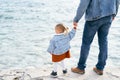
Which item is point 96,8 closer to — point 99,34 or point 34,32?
point 99,34

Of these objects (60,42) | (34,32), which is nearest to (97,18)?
(60,42)

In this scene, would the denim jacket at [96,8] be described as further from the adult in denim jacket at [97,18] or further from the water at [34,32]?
the water at [34,32]

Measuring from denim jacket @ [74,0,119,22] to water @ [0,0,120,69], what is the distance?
2186 millimetres

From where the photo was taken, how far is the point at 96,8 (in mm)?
5195

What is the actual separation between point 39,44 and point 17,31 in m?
1.74

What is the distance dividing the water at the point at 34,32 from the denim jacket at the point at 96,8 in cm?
219

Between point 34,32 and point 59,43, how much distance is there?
5016mm

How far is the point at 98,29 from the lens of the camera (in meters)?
5.50

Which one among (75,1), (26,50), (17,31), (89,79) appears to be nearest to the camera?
(89,79)

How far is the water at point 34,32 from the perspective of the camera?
25.0 ft

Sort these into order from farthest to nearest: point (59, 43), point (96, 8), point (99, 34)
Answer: point (99, 34)
point (59, 43)
point (96, 8)

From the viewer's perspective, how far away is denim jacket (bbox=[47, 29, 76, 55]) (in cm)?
534

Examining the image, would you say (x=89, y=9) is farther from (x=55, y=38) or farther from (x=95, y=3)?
(x=55, y=38)

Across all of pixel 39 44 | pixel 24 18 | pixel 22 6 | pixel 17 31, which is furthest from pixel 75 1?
pixel 39 44
